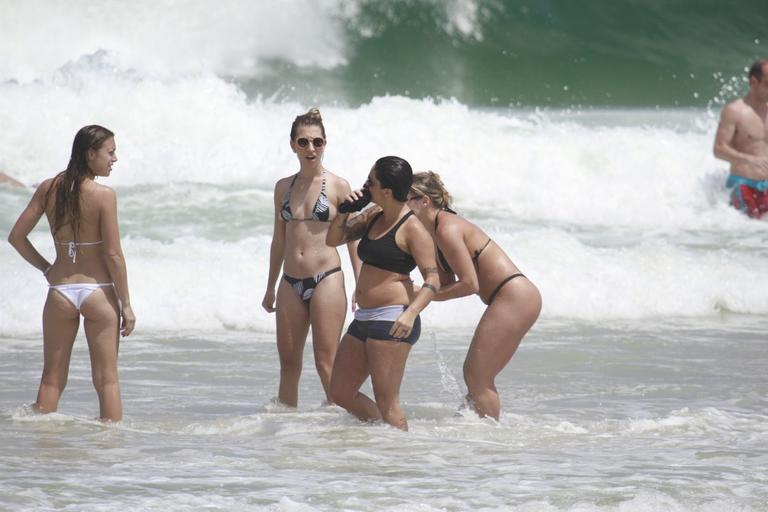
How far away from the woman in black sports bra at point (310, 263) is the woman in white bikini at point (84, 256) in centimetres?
101

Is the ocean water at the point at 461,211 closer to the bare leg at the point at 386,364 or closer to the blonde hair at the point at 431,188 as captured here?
the bare leg at the point at 386,364

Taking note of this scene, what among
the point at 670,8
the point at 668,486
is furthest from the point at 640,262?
the point at 670,8

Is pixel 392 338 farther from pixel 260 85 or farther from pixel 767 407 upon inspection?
pixel 260 85

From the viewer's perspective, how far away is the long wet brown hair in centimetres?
579

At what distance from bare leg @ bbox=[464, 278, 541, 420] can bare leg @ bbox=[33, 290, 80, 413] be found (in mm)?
1950

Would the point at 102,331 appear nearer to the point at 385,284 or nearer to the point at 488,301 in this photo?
the point at 385,284

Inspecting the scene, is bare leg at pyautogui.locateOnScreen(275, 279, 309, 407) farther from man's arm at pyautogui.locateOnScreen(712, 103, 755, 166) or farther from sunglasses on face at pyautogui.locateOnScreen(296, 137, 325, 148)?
man's arm at pyautogui.locateOnScreen(712, 103, 755, 166)

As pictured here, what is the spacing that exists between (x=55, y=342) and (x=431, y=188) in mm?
1927

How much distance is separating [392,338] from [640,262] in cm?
731

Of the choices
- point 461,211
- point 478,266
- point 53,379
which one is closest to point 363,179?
point 461,211

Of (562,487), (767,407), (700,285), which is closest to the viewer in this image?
(562,487)

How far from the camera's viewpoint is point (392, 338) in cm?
578

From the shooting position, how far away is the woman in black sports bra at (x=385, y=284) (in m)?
5.68

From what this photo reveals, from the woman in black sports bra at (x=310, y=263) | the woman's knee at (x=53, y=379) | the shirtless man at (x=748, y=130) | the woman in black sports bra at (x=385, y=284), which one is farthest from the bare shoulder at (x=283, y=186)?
the shirtless man at (x=748, y=130)
